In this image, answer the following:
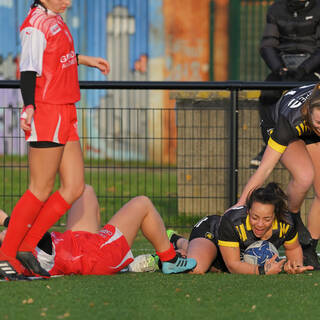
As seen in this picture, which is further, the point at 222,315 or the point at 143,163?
the point at 143,163

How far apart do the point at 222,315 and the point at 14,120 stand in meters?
4.45

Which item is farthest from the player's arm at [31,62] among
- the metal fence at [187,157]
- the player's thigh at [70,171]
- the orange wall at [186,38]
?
the orange wall at [186,38]


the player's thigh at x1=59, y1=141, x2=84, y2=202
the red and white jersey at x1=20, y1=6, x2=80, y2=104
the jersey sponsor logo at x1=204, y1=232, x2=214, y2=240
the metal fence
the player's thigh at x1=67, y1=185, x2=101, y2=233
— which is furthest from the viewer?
the metal fence

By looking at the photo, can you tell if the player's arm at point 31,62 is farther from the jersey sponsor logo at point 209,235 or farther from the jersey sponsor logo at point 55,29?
the jersey sponsor logo at point 209,235

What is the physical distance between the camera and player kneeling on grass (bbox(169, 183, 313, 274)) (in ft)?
19.7

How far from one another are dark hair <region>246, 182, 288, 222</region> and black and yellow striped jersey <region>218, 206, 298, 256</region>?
0.22ft

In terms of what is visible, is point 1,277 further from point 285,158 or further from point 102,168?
point 102,168

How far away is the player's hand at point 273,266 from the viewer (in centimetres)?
595

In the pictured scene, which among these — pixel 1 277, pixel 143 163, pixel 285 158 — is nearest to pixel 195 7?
pixel 143 163

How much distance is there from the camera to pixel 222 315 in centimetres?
467

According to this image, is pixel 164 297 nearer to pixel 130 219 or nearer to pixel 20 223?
pixel 130 219

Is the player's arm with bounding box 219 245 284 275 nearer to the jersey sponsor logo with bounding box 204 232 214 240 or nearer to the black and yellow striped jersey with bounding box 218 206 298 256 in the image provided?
the black and yellow striped jersey with bounding box 218 206 298 256

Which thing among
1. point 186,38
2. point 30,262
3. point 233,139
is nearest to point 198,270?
point 30,262

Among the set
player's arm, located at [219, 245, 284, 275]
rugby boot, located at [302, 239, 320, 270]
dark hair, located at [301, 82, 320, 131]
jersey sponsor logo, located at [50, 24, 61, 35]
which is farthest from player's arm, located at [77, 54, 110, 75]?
rugby boot, located at [302, 239, 320, 270]
